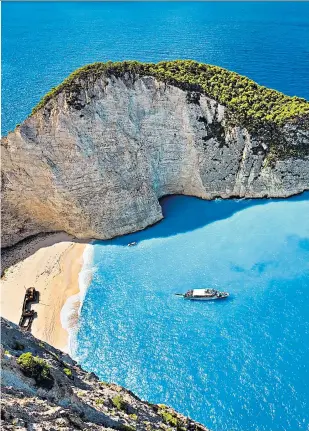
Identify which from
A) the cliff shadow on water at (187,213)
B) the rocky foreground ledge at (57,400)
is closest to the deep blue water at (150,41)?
the cliff shadow on water at (187,213)

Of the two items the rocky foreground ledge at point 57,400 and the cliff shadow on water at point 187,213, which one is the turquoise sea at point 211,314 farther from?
the rocky foreground ledge at point 57,400

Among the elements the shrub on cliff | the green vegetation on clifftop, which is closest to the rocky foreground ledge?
the shrub on cliff

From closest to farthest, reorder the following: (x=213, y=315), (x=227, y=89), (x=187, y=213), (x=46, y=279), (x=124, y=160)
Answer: (x=213, y=315), (x=46, y=279), (x=124, y=160), (x=187, y=213), (x=227, y=89)

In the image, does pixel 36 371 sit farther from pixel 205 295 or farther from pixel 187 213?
pixel 187 213

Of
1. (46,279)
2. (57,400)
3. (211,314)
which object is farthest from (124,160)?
(57,400)

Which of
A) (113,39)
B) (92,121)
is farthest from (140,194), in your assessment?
(113,39)

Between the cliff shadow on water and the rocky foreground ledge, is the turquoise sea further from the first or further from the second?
the rocky foreground ledge

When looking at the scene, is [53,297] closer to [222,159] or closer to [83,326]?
[83,326]
